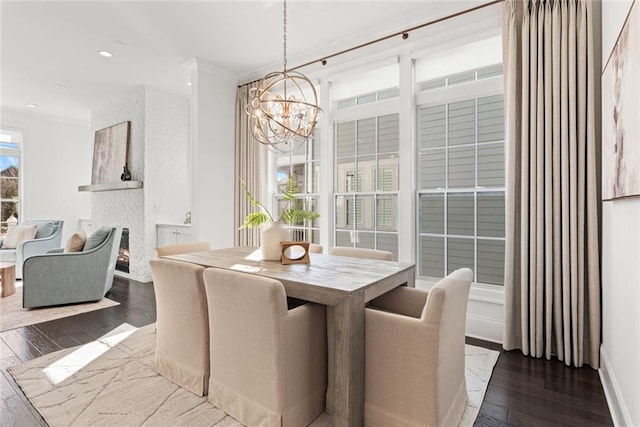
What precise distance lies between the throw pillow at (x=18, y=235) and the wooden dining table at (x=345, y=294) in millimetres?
4869

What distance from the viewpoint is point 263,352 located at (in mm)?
1718

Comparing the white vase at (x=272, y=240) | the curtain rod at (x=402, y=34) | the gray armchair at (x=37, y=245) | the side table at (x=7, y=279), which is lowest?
the side table at (x=7, y=279)

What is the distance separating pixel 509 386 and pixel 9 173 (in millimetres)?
8531

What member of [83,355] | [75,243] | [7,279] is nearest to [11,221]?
[7,279]

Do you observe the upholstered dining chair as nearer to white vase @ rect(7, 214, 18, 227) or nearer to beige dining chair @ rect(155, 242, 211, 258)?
beige dining chair @ rect(155, 242, 211, 258)

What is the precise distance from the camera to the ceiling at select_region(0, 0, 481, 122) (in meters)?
3.16

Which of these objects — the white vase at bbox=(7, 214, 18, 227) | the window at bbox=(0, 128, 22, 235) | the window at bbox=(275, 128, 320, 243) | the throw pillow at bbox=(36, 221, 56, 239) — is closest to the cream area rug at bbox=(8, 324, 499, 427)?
the window at bbox=(275, 128, 320, 243)

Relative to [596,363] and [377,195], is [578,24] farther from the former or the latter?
[596,363]

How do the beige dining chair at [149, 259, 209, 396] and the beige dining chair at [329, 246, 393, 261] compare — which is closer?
the beige dining chair at [149, 259, 209, 396]

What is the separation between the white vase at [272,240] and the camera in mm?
2613

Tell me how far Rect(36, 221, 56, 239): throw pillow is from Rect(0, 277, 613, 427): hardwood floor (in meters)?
2.93

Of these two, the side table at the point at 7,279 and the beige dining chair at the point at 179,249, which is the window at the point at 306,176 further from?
the side table at the point at 7,279

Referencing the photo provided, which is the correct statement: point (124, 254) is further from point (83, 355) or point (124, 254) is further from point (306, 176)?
point (306, 176)

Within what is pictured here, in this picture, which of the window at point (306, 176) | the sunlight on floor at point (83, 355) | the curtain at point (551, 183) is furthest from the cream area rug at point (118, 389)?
the window at point (306, 176)
